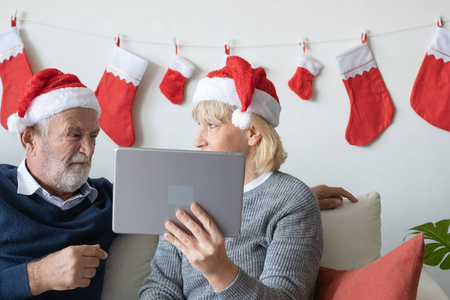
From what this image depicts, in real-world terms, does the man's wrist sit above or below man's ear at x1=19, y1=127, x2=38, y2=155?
below

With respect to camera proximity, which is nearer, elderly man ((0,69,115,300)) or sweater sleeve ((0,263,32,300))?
sweater sleeve ((0,263,32,300))

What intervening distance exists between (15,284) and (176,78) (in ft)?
3.99

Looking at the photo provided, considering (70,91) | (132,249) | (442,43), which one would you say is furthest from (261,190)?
(442,43)

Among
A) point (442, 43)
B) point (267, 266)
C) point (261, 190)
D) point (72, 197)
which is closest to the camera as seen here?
point (267, 266)

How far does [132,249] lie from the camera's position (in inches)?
74.7

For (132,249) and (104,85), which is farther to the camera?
(104,85)

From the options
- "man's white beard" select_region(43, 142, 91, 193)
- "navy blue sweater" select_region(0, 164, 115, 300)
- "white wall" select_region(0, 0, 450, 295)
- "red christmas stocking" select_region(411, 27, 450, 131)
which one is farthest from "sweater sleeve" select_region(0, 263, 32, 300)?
"red christmas stocking" select_region(411, 27, 450, 131)

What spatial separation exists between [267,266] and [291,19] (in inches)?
56.4

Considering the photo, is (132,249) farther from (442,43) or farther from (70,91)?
(442,43)

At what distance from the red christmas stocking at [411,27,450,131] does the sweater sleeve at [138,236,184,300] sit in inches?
55.3

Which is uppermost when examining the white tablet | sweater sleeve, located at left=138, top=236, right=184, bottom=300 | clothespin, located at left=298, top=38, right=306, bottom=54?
clothespin, located at left=298, top=38, right=306, bottom=54

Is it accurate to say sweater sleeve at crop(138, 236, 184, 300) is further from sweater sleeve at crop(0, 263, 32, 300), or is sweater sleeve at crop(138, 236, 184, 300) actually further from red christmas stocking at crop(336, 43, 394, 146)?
red christmas stocking at crop(336, 43, 394, 146)

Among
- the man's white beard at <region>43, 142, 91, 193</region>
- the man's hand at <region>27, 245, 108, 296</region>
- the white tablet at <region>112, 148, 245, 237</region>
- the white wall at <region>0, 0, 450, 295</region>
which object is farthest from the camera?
the white wall at <region>0, 0, 450, 295</region>

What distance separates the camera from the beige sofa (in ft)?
6.04
